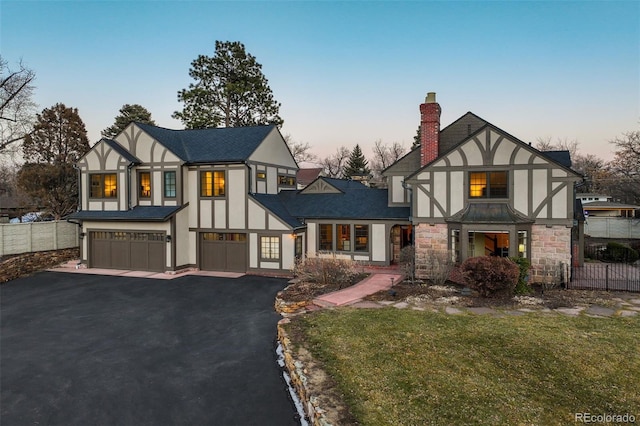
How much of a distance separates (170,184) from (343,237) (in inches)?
396

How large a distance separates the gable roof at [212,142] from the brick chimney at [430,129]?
8.96 meters

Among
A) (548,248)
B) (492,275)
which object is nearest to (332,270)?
(492,275)

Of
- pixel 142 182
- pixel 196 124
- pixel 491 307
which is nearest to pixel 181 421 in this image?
pixel 491 307

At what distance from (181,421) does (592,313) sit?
37.6 feet

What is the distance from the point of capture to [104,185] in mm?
20000

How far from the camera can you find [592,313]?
34.2 feet

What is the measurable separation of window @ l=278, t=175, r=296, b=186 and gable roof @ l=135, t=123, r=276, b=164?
3.15 metres

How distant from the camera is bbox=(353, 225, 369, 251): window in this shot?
1910 centimetres

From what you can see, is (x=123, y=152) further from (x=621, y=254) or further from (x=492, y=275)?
(x=621, y=254)

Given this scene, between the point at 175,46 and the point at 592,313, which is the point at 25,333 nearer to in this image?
the point at 592,313

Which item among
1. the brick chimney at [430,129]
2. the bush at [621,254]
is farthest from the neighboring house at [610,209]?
the brick chimney at [430,129]

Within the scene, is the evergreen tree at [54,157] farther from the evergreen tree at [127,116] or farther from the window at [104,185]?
the evergreen tree at [127,116]

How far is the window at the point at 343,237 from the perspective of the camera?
19.4 m

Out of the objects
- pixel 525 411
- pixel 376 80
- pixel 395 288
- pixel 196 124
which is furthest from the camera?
pixel 196 124
